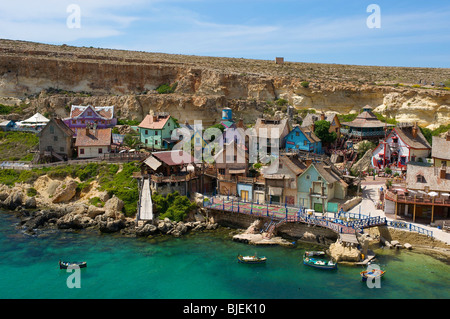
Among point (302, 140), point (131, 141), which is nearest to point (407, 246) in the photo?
point (302, 140)

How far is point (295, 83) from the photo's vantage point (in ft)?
237

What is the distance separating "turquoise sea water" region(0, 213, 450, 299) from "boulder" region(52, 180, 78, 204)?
785 centimetres

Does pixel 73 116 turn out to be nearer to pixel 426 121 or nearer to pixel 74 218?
pixel 74 218

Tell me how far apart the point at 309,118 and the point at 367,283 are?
115 ft

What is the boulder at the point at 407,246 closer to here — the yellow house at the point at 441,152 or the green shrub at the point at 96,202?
the yellow house at the point at 441,152

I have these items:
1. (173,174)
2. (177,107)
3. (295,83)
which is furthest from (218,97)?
(173,174)

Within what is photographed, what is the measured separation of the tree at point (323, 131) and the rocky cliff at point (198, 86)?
10.9 metres

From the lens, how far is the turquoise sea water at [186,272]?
30062 mm

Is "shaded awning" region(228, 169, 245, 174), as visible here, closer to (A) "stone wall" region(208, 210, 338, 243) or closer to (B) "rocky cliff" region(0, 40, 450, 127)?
(A) "stone wall" region(208, 210, 338, 243)

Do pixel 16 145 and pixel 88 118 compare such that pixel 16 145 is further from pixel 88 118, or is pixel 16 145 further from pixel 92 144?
pixel 92 144

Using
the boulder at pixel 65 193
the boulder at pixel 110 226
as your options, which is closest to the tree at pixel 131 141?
the boulder at pixel 65 193

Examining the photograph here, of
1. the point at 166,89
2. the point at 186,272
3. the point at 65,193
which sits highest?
the point at 166,89

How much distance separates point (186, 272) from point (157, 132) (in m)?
29.2

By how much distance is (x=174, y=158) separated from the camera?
47562mm
